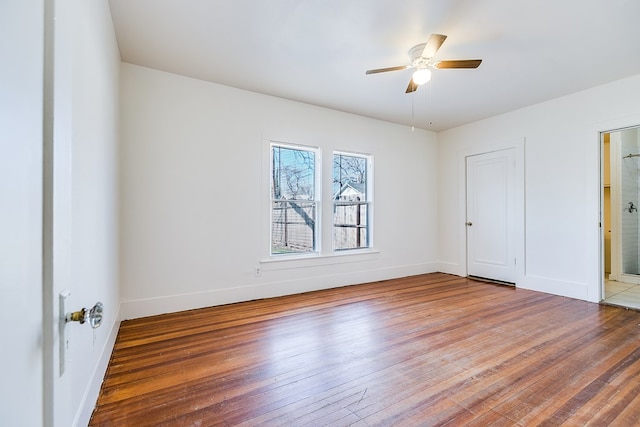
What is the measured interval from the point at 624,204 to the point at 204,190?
6710 millimetres

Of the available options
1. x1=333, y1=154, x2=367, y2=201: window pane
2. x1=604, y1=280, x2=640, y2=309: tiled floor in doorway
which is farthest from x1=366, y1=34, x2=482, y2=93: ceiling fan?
x1=604, y1=280, x2=640, y2=309: tiled floor in doorway

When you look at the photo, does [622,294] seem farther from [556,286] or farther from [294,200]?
[294,200]

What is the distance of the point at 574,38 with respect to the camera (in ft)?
9.33

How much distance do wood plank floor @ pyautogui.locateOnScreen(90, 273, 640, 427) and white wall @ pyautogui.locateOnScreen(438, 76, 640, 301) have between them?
68 centimetres

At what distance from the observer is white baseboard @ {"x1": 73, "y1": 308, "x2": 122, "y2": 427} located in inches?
62.3

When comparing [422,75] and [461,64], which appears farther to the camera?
[422,75]

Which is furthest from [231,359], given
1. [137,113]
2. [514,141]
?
[514,141]

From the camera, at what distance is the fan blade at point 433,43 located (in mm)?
2406

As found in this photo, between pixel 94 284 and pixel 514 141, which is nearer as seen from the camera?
pixel 94 284

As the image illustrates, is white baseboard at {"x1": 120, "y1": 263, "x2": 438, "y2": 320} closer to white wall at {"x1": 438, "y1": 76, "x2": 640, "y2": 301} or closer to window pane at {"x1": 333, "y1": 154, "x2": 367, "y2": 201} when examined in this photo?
window pane at {"x1": 333, "y1": 154, "x2": 367, "y2": 201}

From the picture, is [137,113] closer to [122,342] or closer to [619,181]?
[122,342]

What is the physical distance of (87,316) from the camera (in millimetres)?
831

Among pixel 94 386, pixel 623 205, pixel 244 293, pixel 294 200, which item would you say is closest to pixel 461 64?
pixel 294 200

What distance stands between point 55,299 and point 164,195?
9.98ft
